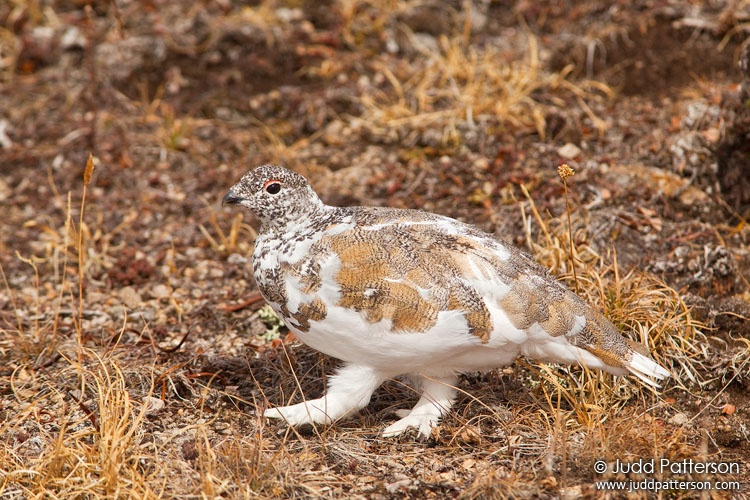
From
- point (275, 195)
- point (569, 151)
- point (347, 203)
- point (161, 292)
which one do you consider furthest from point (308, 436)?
point (569, 151)

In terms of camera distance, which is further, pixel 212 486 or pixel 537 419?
pixel 537 419

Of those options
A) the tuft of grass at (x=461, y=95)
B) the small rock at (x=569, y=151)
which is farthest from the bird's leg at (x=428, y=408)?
the tuft of grass at (x=461, y=95)

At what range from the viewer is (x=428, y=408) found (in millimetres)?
3818

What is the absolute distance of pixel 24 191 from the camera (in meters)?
6.20

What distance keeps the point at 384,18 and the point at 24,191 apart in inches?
127

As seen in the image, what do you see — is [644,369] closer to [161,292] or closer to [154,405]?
[154,405]

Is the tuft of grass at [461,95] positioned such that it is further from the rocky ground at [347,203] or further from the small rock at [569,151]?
the small rock at [569,151]

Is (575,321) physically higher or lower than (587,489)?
higher

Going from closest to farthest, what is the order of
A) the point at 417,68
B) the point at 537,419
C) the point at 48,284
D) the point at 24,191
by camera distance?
the point at 537,419
the point at 48,284
the point at 24,191
the point at 417,68

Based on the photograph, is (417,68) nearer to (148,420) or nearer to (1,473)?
(148,420)

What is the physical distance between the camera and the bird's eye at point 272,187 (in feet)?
12.3

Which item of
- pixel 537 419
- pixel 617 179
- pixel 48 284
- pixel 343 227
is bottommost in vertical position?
pixel 48 284

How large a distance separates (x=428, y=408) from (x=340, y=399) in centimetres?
43

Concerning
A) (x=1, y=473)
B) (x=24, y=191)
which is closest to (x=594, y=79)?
(x=24, y=191)
